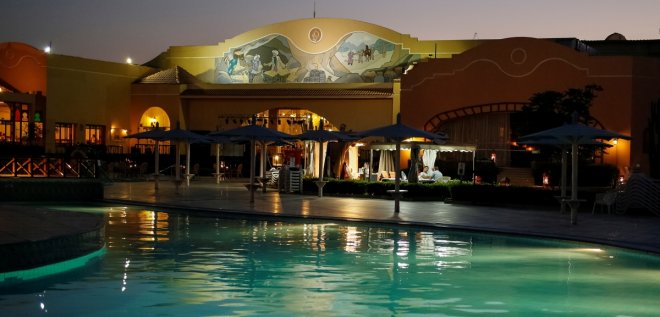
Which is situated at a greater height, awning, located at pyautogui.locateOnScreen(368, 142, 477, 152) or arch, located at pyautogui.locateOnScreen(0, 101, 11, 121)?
arch, located at pyautogui.locateOnScreen(0, 101, 11, 121)

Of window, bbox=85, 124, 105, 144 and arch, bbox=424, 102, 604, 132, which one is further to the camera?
window, bbox=85, 124, 105, 144

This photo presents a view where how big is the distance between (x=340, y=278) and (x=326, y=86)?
31694 millimetres

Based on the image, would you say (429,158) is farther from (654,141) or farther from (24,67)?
(24,67)

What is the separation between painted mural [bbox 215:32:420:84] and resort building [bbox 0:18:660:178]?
0.06 metres

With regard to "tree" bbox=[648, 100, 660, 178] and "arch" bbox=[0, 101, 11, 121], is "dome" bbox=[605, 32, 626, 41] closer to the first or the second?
"tree" bbox=[648, 100, 660, 178]

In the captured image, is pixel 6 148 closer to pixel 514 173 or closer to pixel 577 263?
pixel 514 173

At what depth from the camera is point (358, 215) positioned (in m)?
19.4

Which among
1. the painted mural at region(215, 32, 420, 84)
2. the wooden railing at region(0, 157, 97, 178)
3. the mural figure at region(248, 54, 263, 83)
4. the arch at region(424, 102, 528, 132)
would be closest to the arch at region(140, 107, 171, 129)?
the painted mural at region(215, 32, 420, 84)

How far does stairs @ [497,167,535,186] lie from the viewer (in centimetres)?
3325

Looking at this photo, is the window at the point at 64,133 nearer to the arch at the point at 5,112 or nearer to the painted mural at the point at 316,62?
the arch at the point at 5,112

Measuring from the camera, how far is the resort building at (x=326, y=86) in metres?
34.2

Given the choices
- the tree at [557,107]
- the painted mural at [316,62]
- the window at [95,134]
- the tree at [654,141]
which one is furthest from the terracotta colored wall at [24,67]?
the tree at [654,141]

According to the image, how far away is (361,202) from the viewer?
961 inches

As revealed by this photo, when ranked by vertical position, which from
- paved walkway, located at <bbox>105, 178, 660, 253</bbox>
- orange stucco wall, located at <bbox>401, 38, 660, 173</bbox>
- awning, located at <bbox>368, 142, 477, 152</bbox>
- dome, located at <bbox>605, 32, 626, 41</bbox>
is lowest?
paved walkway, located at <bbox>105, 178, 660, 253</bbox>
